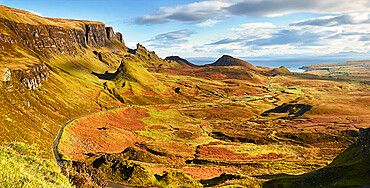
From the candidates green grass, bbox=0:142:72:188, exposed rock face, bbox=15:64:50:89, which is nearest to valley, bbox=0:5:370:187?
green grass, bbox=0:142:72:188

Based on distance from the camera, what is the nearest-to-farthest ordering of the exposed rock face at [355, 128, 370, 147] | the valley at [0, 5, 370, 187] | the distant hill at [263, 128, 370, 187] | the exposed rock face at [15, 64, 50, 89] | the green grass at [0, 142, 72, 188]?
the green grass at [0, 142, 72, 188]
the distant hill at [263, 128, 370, 187]
the valley at [0, 5, 370, 187]
the exposed rock face at [355, 128, 370, 147]
the exposed rock face at [15, 64, 50, 89]

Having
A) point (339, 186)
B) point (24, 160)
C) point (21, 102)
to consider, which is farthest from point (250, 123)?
point (24, 160)

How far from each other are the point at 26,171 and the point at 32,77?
124 m

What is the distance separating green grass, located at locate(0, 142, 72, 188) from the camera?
12242 millimetres

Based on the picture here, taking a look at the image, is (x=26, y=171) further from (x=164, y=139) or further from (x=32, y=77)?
(x=32, y=77)

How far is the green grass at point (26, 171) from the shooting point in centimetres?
1224

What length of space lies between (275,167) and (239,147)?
24.3 meters

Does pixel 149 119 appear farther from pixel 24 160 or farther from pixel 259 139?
pixel 24 160

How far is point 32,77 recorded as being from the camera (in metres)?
115

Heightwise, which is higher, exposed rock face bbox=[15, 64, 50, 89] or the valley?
exposed rock face bbox=[15, 64, 50, 89]

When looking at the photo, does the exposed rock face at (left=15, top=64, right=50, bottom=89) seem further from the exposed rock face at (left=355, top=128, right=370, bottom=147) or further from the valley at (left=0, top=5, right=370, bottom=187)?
the exposed rock face at (left=355, top=128, right=370, bottom=147)

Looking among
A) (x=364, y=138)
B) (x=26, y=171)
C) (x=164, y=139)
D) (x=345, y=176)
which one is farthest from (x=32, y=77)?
(x=364, y=138)

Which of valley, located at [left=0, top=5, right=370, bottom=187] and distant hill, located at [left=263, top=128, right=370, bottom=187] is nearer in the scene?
distant hill, located at [left=263, top=128, right=370, bottom=187]

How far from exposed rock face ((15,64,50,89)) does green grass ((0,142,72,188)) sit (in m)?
108
